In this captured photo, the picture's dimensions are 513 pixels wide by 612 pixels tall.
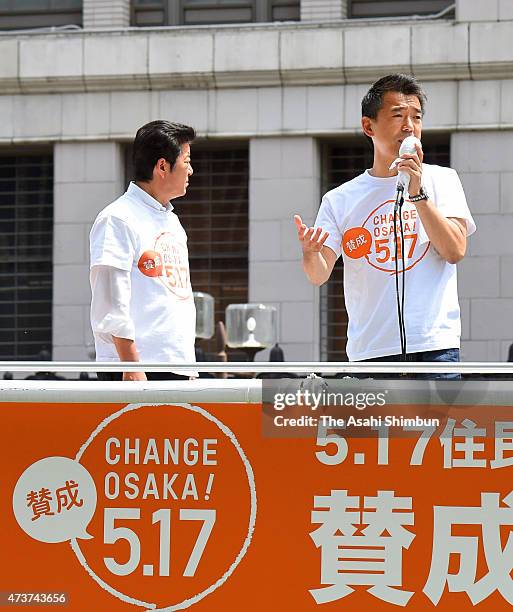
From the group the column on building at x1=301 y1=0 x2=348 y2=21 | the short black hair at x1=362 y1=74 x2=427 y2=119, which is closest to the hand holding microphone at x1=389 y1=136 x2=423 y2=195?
the short black hair at x1=362 y1=74 x2=427 y2=119

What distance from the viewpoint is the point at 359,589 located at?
4.55 m

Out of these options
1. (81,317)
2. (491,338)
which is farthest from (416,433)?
(81,317)

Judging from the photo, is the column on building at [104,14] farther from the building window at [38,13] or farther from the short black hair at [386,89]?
the short black hair at [386,89]

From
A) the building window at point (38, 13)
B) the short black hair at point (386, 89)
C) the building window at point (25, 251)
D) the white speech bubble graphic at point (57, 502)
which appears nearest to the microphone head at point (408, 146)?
the short black hair at point (386, 89)

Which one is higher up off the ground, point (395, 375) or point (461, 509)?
point (395, 375)

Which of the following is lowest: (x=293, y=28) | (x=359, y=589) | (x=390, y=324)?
(x=359, y=589)

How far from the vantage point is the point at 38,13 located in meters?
19.3

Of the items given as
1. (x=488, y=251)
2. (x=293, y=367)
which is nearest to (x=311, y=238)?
(x=293, y=367)

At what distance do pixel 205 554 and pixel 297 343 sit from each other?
520 inches

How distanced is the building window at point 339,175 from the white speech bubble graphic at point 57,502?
1331 cm

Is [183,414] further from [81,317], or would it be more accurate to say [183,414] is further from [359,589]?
[81,317]

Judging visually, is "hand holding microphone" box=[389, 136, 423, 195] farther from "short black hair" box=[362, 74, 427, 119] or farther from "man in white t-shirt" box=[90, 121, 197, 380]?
"man in white t-shirt" box=[90, 121, 197, 380]

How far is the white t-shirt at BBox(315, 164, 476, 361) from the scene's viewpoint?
5.11 meters

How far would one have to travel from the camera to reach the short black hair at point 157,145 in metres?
5.78
